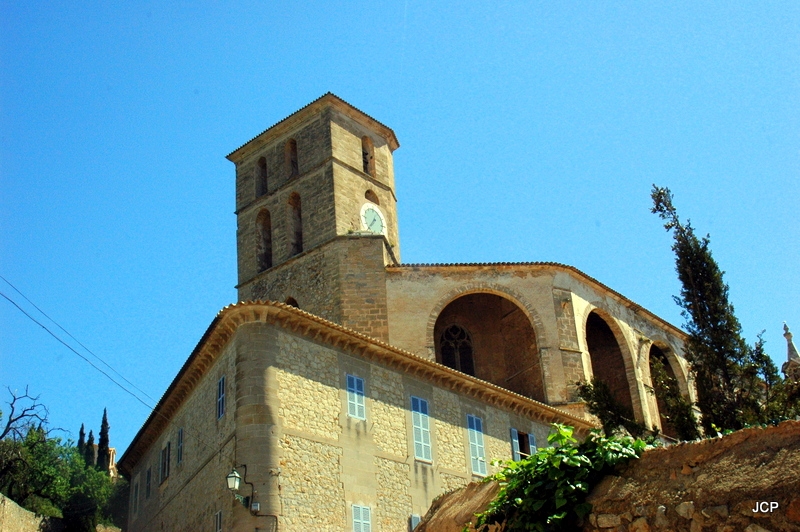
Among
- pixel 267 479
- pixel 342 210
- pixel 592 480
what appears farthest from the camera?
pixel 342 210

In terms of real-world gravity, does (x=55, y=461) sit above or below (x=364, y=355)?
above

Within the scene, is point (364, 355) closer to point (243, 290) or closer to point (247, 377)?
point (247, 377)

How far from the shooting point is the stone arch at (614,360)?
95.7 ft

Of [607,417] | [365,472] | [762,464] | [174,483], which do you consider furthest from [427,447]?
[762,464]

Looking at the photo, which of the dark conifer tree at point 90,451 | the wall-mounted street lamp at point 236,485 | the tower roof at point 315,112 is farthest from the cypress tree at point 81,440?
the wall-mounted street lamp at point 236,485

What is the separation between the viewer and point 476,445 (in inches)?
770

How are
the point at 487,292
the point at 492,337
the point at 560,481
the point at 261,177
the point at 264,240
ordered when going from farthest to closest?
the point at 261,177, the point at 264,240, the point at 492,337, the point at 487,292, the point at 560,481

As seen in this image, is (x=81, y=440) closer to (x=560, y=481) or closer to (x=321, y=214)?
(x=321, y=214)

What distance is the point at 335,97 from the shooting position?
31.9 m

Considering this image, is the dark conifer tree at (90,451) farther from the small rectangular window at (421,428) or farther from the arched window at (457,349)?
the small rectangular window at (421,428)

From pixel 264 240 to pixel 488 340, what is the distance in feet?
30.6

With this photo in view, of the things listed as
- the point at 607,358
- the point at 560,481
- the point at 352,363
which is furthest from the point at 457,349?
the point at 560,481

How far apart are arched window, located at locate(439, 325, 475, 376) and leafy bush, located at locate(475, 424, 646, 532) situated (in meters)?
19.9

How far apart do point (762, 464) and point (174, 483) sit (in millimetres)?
15494
